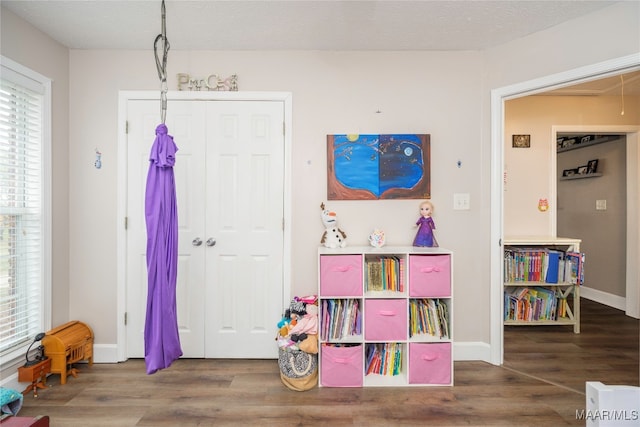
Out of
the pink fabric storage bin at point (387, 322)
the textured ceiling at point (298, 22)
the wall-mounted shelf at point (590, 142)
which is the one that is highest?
the textured ceiling at point (298, 22)

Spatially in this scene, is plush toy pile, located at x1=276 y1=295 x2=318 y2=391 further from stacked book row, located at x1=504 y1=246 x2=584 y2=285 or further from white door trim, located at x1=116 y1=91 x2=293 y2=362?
stacked book row, located at x1=504 y1=246 x2=584 y2=285

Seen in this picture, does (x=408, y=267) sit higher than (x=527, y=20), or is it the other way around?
(x=527, y=20)

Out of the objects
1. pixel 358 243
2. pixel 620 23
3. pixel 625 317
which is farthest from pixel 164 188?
pixel 625 317

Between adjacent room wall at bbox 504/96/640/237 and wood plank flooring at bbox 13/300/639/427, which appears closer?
wood plank flooring at bbox 13/300/639/427

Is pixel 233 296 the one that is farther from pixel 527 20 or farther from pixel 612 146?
pixel 612 146

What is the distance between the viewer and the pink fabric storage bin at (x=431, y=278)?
7.59 ft

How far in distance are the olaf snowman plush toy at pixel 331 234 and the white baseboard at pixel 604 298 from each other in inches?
149

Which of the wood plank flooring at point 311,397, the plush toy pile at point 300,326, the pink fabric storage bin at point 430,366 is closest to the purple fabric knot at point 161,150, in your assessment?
the plush toy pile at point 300,326

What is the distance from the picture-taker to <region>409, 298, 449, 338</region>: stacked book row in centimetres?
235

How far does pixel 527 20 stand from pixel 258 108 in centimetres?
199

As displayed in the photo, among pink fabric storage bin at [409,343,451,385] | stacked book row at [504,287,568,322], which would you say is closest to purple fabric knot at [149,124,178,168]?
pink fabric storage bin at [409,343,451,385]

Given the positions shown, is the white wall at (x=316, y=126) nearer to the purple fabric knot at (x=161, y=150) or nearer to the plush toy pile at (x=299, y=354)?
the plush toy pile at (x=299, y=354)

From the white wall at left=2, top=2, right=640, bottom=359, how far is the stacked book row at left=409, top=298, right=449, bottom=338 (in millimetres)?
416

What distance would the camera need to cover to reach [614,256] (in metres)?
4.11
